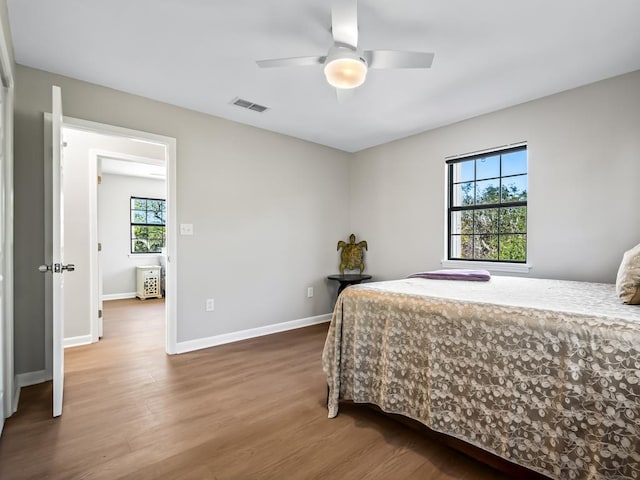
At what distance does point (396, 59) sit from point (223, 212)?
233 centimetres

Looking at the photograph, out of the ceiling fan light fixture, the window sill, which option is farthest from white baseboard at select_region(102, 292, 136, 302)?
the ceiling fan light fixture

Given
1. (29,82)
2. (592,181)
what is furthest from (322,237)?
(29,82)

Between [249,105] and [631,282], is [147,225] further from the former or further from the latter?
[631,282]

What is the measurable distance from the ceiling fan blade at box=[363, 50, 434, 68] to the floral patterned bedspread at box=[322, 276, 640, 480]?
1390 millimetres

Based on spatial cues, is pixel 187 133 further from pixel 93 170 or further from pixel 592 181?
pixel 592 181

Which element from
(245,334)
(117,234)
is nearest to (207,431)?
(245,334)

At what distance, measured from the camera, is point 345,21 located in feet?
5.60

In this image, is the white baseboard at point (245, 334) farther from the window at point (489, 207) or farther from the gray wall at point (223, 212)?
the window at point (489, 207)

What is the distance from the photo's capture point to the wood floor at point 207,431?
157 cm

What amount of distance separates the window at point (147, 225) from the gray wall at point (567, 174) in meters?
5.68

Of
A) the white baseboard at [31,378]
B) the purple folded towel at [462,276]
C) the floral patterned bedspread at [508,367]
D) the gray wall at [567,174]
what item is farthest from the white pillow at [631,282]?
the white baseboard at [31,378]

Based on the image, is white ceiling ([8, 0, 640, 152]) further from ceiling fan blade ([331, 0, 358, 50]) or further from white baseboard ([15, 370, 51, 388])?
white baseboard ([15, 370, 51, 388])

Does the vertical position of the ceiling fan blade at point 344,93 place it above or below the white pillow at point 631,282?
above

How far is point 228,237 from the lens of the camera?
3.58 m
